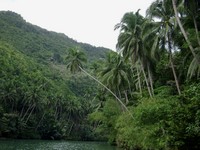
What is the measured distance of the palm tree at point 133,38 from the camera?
43188mm

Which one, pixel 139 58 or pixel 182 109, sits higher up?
pixel 139 58

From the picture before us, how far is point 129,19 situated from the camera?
4416cm

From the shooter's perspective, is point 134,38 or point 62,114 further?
point 62,114

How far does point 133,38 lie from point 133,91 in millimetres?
24313

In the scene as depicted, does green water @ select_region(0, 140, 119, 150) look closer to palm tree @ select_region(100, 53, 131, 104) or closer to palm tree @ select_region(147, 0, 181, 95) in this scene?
palm tree @ select_region(100, 53, 131, 104)

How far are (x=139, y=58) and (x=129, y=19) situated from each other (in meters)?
5.26

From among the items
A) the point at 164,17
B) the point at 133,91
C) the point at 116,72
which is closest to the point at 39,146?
the point at 116,72

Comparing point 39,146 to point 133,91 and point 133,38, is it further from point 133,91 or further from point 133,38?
point 133,38

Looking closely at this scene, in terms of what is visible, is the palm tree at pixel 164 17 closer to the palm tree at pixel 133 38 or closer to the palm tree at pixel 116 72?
the palm tree at pixel 133 38

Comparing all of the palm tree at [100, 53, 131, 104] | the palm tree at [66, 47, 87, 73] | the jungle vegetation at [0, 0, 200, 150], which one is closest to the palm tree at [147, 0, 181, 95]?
the jungle vegetation at [0, 0, 200, 150]

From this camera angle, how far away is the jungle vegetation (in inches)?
1121

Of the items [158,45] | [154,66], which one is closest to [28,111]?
[154,66]

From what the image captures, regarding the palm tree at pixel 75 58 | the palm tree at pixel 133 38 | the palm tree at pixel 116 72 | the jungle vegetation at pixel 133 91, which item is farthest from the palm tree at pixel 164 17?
the palm tree at pixel 75 58

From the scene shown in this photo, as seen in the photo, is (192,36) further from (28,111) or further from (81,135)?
(81,135)
